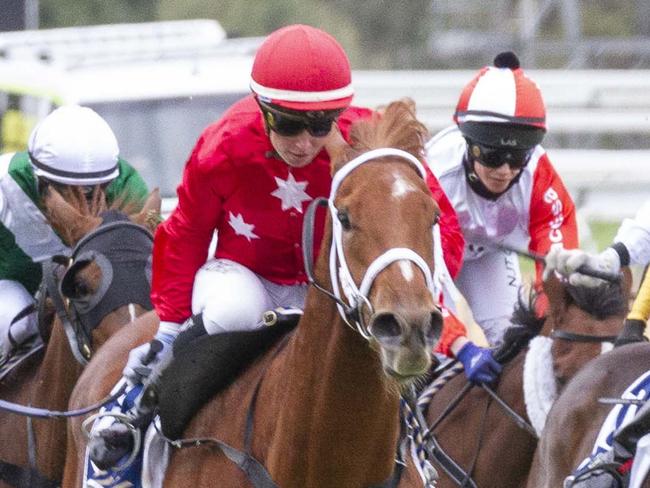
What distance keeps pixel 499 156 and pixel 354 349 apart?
2521 mm

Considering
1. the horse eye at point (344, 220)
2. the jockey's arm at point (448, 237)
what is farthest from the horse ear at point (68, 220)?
the horse eye at point (344, 220)

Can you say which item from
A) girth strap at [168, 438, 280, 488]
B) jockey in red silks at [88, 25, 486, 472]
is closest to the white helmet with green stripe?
jockey in red silks at [88, 25, 486, 472]

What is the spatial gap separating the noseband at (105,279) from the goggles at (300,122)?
81.2 inches

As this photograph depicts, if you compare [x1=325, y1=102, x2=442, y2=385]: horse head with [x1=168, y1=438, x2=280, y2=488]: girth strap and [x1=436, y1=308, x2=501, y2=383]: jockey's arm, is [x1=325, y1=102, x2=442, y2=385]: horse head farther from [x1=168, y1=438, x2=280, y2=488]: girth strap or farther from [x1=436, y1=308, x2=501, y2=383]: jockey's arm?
[x1=436, y1=308, x2=501, y2=383]: jockey's arm

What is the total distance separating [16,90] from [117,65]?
85cm

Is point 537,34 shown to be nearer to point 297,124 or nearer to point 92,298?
point 92,298

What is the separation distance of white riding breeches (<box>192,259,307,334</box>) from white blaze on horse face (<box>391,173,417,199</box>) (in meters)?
1.07

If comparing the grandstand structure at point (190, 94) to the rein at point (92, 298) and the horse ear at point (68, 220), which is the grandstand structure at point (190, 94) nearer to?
the horse ear at point (68, 220)

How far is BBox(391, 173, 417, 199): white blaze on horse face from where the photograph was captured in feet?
15.9

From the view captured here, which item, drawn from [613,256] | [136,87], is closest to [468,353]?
[613,256]

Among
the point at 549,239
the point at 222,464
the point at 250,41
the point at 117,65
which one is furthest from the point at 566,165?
the point at 222,464

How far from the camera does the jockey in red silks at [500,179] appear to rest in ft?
24.3

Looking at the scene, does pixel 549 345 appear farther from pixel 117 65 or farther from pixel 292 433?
pixel 117 65

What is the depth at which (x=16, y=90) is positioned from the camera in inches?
540
